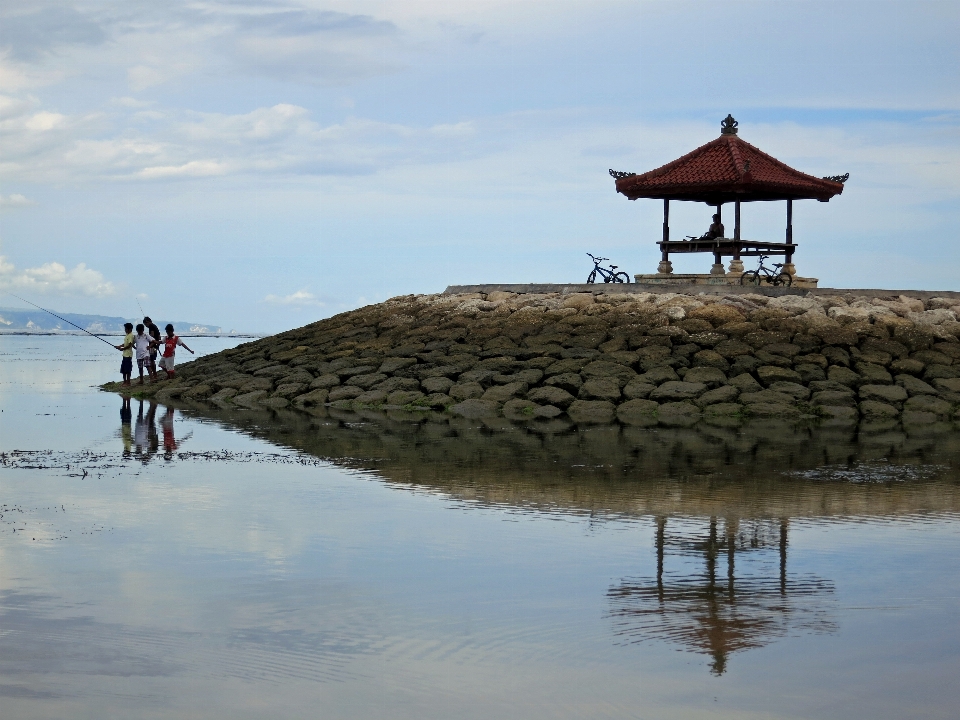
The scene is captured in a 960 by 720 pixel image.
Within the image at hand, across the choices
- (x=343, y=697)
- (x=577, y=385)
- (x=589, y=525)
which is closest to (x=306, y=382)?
(x=577, y=385)

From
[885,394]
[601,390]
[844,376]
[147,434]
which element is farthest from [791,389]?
[147,434]

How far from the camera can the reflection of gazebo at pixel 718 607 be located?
6113 mm

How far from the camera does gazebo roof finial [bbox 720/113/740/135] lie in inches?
1120

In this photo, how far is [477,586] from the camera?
23.6 ft

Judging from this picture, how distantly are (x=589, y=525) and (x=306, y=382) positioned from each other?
14389 mm

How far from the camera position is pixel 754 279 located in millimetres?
26328

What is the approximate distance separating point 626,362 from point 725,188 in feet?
21.1

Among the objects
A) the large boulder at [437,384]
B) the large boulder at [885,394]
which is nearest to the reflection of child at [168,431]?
the large boulder at [437,384]

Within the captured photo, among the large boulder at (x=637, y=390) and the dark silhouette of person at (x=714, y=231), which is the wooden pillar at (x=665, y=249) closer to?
the dark silhouette of person at (x=714, y=231)

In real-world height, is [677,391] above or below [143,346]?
below

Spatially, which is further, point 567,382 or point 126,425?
point 567,382

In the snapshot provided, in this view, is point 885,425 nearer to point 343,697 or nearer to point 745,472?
point 745,472

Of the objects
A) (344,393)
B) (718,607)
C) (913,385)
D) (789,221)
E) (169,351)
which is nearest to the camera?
(718,607)

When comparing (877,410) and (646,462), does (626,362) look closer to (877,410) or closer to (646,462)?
(877,410)
